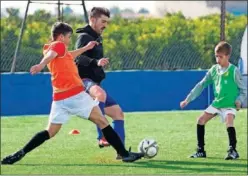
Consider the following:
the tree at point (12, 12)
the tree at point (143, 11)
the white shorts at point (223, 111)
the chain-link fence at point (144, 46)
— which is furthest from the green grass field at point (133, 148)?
the tree at point (143, 11)

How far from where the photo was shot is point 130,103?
19203mm

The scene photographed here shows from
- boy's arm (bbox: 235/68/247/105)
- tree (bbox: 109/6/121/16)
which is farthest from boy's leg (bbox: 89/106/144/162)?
tree (bbox: 109/6/121/16)

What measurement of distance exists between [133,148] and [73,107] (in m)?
2.21

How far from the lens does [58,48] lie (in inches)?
363

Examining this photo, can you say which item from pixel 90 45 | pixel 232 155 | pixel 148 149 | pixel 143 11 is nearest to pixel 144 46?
pixel 232 155

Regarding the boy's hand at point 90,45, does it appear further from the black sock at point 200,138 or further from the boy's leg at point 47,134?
the black sock at point 200,138

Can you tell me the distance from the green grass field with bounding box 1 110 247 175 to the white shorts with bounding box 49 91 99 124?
49 centimetres

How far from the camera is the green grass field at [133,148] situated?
29.9ft

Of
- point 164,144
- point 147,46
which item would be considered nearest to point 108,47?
point 147,46

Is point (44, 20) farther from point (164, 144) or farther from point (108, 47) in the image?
point (164, 144)

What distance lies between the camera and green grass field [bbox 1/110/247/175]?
359 inches

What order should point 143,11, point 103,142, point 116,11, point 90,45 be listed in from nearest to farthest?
point 90,45 < point 103,142 < point 116,11 < point 143,11

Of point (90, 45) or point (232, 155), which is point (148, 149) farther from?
point (90, 45)

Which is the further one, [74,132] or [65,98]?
[74,132]
